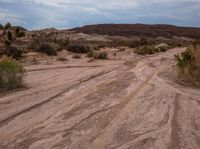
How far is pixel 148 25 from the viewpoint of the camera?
13112cm

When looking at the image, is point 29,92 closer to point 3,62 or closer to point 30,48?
point 3,62

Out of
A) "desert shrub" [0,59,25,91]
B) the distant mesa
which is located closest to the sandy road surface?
"desert shrub" [0,59,25,91]

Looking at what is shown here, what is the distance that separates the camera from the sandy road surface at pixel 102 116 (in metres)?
8.67

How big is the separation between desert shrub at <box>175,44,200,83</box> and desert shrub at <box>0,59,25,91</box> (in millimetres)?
7554

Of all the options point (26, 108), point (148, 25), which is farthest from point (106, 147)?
point (148, 25)

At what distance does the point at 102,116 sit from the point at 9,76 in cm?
653

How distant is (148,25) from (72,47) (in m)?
94.3

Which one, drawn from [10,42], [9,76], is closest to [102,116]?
[9,76]

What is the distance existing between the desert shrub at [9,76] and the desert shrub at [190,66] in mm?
7554

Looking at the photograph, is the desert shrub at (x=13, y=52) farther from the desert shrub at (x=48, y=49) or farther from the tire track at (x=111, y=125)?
the tire track at (x=111, y=125)

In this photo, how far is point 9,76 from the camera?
1617 centimetres

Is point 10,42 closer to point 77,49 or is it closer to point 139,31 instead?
point 77,49

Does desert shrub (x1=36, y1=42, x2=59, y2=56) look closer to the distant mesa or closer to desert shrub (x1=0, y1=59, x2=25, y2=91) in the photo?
desert shrub (x1=0, y1=59, x2=25, y2=91)

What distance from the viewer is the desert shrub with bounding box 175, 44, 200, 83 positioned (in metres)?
18.8
